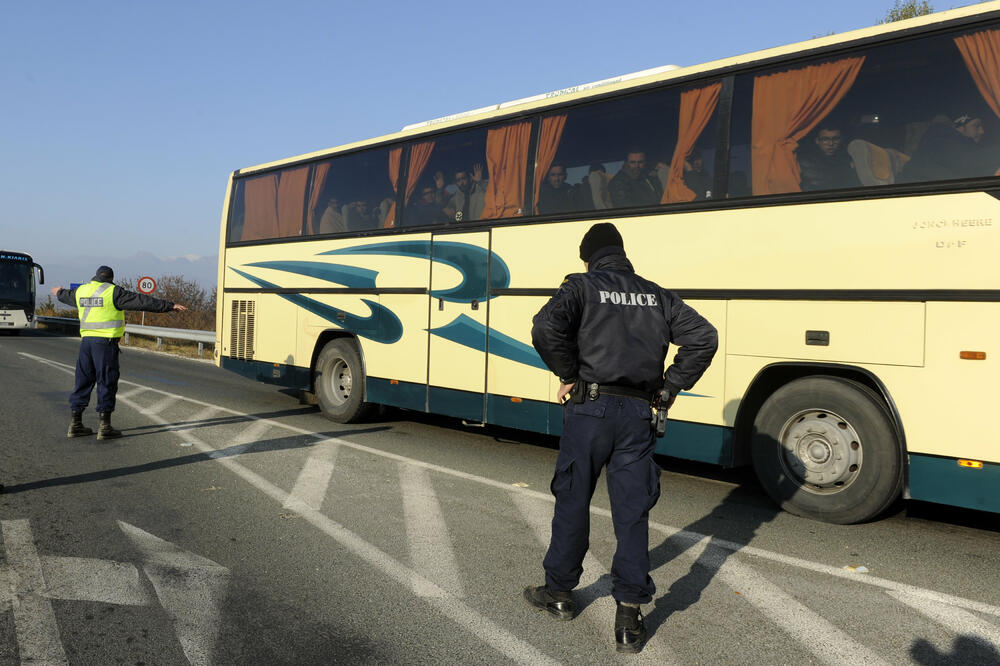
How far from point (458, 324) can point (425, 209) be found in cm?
147

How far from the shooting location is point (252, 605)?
3939 mm

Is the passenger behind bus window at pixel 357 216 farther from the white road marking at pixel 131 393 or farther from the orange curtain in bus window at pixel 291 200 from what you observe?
the white road marking at pixel 131 393

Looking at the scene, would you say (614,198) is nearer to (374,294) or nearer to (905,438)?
(905,438)

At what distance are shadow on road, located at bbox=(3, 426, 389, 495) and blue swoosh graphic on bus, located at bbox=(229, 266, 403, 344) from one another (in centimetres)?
121

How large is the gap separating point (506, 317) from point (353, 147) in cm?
374

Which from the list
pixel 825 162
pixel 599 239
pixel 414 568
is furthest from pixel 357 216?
pixel 599 239

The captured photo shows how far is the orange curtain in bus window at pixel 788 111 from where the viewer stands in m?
5.66

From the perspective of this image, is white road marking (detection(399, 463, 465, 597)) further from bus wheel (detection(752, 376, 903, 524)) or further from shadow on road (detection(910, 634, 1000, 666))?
bus wheel (detection(752, 376, 903, 524))

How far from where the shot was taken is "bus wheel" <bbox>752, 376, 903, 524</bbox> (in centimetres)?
538

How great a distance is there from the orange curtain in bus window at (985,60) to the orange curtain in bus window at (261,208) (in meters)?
8.74

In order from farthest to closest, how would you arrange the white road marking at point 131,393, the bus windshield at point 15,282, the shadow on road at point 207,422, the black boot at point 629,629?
the bus windshield at point 15,282 → the white road marking at point 131,393 → the shadow on road at point 207,422 → the black boot at point 629,629

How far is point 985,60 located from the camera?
16.3 ft

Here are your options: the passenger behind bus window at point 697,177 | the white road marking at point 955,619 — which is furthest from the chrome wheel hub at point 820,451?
the passenger behind bus window at point 697,177

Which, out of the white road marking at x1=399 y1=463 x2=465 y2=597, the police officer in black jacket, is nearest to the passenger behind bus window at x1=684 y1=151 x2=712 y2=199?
the police officer in black jacket
